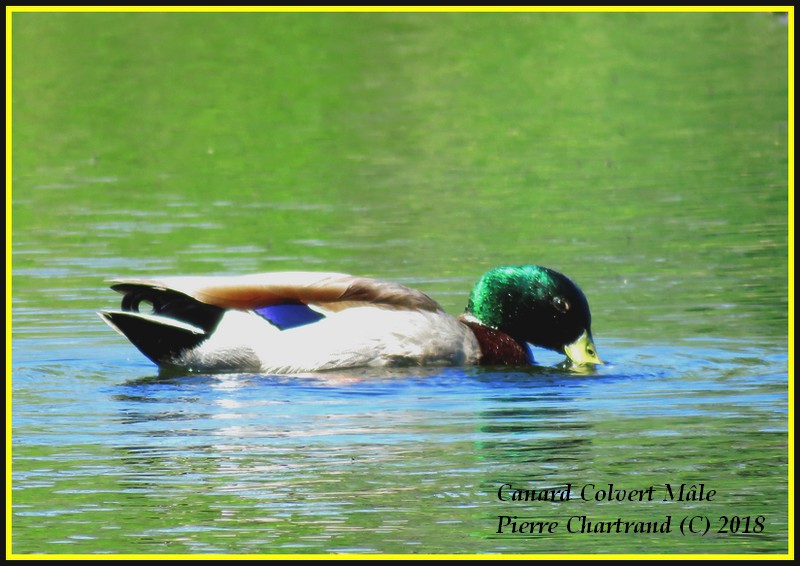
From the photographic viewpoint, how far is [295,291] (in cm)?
1080

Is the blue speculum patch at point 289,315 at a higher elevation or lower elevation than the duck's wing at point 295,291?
lower

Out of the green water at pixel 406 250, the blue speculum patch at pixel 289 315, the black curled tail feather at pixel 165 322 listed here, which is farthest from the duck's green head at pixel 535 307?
the black curled tail feather at pixel 165 322

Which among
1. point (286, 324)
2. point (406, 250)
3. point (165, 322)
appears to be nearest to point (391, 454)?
point (286, 324)

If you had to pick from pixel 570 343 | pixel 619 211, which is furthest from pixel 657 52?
pixel 570 343

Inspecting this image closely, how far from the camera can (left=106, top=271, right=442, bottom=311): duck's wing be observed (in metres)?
10.7

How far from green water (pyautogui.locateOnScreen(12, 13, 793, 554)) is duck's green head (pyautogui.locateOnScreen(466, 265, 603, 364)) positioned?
30cm

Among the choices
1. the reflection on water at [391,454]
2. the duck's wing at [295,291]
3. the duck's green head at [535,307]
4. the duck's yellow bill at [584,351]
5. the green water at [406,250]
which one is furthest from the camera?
the duck's green head at [535,307]

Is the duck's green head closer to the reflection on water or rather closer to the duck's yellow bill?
the duck's yellow bill

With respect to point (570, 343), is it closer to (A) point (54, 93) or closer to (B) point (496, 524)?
(B) point (496, 524)

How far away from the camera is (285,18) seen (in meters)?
31.2

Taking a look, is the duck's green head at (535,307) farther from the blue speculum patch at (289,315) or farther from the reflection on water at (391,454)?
the blue speculum patch at (289,315)

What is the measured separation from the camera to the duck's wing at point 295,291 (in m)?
10.7

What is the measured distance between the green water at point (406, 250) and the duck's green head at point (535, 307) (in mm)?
296

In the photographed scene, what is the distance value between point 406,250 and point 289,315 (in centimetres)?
390
